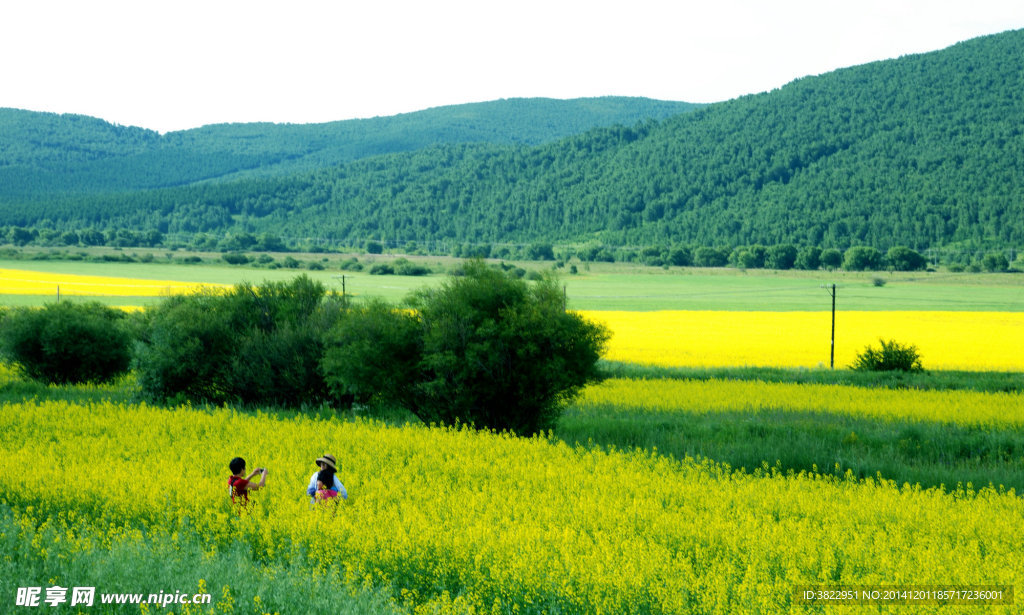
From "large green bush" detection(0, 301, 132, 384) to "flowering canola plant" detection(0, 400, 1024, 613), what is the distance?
1297cm

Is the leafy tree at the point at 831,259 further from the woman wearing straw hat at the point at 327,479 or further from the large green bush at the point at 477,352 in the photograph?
the woman wearing straw hat at the point at 327,479

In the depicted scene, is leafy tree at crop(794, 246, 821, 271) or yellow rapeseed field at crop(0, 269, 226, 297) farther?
leafy tree at crop(794, 246, 821, 271)

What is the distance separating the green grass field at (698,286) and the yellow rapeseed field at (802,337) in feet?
18.1

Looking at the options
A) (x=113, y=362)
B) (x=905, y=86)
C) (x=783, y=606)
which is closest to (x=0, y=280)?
(x=113, y=362)

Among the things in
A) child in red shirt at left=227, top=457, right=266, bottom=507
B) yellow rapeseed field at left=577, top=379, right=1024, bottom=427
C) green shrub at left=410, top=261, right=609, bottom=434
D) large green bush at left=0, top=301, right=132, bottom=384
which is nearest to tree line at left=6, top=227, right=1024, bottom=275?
large green bush at left=0, top=301, right=132, bottom=384

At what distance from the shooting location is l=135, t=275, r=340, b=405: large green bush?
22.5 metres

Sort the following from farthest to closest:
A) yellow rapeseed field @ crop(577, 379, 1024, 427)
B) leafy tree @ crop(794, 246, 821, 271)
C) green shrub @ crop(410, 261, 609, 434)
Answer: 1. leafy tree @ crop(794, 246, 821, 271)
2. yellow rapeseed field @ crop(577, 379, 1024, 427)
3. green shrub @ crop(410, 261, 609, 434)

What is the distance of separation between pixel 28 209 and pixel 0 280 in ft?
243

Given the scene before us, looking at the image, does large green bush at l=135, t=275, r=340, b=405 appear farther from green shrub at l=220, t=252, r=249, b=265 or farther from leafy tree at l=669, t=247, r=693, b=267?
leafy tree at l=669, t=247, r=693, b=267

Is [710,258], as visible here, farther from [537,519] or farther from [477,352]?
[537,519]

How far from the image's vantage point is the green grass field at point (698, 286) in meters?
60.9

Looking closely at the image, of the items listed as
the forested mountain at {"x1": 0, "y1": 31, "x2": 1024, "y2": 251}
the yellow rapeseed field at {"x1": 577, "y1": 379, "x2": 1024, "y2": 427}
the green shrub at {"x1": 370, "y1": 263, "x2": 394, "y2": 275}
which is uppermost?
the forested mountain at {"x1": 0, "y1": 31, "x2": 1024, "y2": 251}

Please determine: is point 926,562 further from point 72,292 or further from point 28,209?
point 28,209

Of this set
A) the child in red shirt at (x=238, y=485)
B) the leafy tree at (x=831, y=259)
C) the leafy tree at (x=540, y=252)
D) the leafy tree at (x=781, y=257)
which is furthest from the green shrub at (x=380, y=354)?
the leafy tree at (x=540, y=252)
